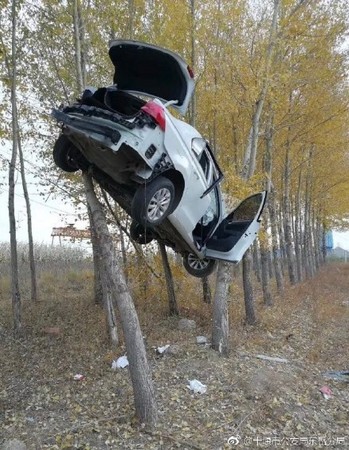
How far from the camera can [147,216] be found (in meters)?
5.21

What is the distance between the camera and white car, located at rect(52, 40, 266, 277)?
4879 millimetres

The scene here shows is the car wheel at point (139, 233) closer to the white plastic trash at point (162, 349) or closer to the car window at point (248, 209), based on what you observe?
the car window at point (248, 209)

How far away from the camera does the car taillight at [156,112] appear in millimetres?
4969

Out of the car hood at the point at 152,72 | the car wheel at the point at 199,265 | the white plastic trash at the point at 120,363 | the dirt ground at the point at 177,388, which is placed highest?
the car hood at the point at 152,72

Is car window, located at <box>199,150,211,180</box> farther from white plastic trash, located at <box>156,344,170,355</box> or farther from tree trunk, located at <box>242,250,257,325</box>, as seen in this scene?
tree trunk, located at <box>242,250,257,325</box>

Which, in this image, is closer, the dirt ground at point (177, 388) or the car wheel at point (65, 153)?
the dirt ground at point (177, 388)

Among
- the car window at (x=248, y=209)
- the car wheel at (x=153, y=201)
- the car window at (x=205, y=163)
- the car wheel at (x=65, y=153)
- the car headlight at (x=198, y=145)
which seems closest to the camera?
the car wheel at (x=153, y=201)

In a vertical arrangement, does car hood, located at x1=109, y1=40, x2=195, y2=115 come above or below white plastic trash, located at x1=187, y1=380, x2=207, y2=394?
above

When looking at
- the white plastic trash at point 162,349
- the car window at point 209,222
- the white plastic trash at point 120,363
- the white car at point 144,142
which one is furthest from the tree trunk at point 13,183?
the car window at point 209,222

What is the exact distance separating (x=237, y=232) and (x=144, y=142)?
3.65m

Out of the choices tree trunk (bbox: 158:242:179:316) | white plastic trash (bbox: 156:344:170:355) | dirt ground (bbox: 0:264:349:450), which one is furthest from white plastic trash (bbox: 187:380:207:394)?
tree trunk (bbox: 158:242:179:316)

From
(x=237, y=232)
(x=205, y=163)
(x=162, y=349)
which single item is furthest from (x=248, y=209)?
(x=162, y=349)

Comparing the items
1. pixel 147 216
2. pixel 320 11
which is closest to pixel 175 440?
pixel 147 216

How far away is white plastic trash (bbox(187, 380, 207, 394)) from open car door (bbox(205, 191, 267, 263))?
7.26 feet
